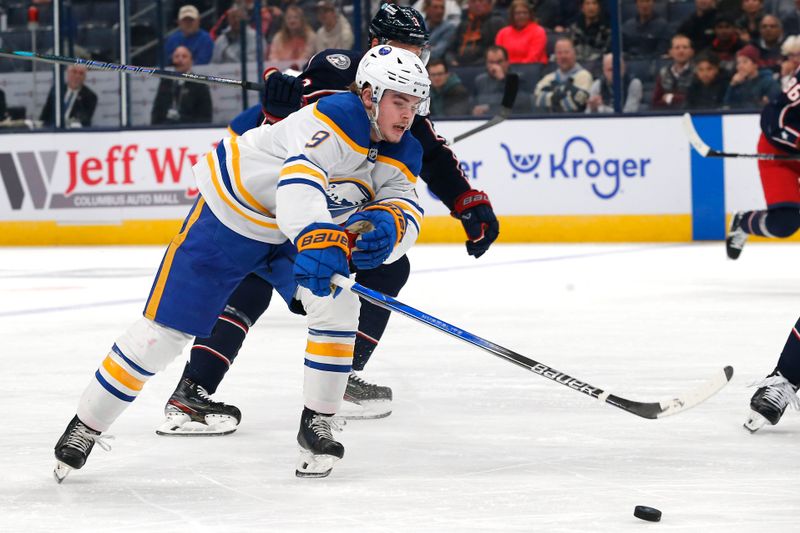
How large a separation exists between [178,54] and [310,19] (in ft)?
3.46

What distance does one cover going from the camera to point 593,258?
8180 millimetres

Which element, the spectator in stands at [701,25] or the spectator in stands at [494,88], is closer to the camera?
the spectator in stands at [701,25]

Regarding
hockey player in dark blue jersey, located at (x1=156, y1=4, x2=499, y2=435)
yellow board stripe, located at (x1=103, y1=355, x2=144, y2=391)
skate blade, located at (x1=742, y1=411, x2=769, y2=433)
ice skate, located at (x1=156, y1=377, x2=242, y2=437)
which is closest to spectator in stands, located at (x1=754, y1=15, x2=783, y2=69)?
hockey player in dark blue jersey, located at (x1=156, y1=4, x2=499, y2=435)

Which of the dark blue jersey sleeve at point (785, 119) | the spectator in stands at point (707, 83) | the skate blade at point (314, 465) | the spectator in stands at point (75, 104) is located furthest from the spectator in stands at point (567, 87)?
the skate blade at point (314, 465)

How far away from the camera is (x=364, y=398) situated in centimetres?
348

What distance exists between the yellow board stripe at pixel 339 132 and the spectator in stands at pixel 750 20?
23.7 feet

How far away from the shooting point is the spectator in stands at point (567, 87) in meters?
9.62

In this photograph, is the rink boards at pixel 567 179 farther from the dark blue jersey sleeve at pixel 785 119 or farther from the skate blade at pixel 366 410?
the skate blade at pixel 366 410

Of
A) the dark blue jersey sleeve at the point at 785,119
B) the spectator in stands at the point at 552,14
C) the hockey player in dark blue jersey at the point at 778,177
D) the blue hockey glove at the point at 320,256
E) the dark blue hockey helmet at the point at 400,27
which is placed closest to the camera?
the blue hockey glove at the point at 320,256

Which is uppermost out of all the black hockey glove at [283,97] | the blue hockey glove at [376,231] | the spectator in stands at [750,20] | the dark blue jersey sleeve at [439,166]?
the black hockey glove at [283,97]

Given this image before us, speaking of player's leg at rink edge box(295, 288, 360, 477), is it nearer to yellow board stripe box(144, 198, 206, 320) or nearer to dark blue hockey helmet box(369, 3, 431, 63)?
yellow board stripe box(144, 198, 206, 320)

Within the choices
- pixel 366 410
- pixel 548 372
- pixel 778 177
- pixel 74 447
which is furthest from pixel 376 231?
pixel 778 177

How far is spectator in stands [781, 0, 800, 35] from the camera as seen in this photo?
938 cm

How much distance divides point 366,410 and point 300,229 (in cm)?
96
